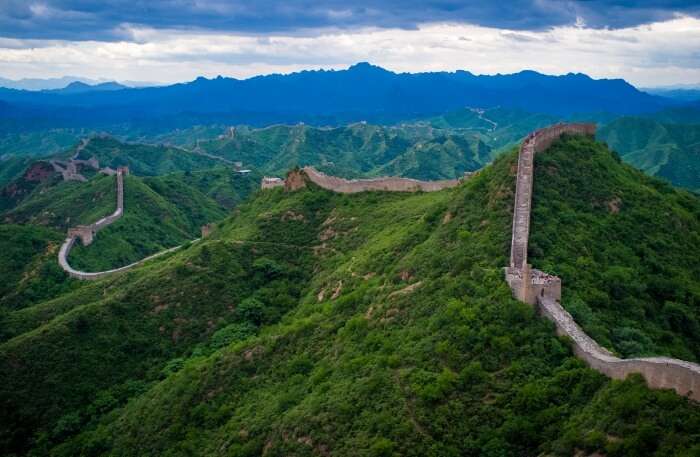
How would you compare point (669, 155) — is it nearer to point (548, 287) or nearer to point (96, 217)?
point (96, 217)

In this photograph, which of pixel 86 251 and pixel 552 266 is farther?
pixel 86 251

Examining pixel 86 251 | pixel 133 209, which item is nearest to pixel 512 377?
pixel 86 251

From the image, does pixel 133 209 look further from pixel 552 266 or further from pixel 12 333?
pixel 552 266

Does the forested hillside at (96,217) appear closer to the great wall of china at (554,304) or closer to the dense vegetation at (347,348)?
the dense vegetation at (347,348)

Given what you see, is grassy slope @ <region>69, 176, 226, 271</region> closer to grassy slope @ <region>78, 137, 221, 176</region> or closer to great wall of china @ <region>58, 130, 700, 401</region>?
great wall of china @ <region>58, 130, 700, 401</region>

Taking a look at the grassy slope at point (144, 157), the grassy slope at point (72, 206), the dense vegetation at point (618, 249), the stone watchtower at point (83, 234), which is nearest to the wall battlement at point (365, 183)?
the dense vegetation at point (618, 249)
